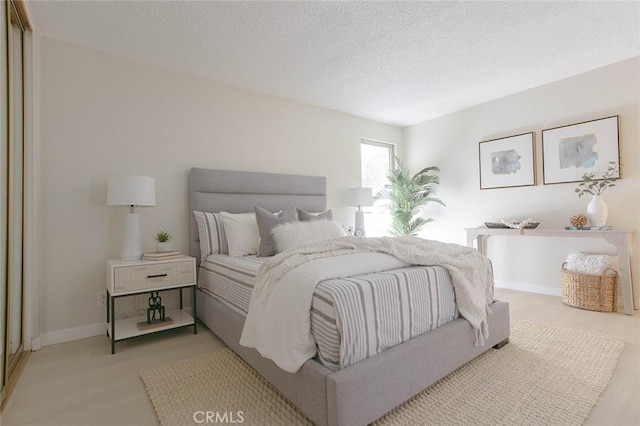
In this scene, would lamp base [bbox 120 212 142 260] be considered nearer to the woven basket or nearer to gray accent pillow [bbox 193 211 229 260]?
gray accent pillow [bbox 193 211 229 260]

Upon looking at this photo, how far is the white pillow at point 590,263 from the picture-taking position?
3.00m

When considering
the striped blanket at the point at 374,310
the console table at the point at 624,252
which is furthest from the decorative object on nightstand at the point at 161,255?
the console table at the point at 624,252

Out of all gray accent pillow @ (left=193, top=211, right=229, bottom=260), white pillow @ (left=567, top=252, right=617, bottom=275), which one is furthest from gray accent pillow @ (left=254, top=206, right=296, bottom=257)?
white pillow @ (left=567, top=252, right=617, bottom=275)

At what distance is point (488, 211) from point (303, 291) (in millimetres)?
3669

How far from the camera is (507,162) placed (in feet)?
13.1

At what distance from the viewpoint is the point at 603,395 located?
161cm

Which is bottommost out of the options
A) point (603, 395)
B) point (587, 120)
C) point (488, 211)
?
point (603, 395)

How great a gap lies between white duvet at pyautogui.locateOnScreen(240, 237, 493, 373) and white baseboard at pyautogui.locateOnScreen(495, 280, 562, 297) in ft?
6.79

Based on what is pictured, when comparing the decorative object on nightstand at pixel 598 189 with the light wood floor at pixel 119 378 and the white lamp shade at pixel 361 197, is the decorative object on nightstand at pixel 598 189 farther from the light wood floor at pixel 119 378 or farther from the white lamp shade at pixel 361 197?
the white lamp shade at pixel 361 197

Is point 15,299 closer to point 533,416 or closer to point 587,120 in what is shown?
point 533,416

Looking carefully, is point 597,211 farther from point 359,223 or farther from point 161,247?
point 161,247

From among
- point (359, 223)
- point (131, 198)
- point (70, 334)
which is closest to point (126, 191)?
point (131, 198)

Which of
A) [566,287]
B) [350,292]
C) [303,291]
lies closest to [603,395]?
[350,292]

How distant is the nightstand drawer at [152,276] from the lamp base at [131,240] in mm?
239
